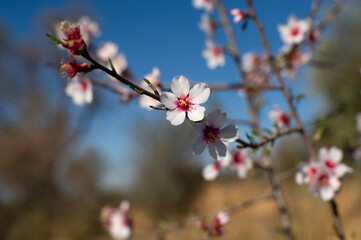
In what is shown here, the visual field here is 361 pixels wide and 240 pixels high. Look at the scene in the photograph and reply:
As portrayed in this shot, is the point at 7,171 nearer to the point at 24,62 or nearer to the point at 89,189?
the point at 89,189

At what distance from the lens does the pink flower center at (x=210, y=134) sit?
2.09 feet

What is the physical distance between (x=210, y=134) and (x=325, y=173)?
655mm

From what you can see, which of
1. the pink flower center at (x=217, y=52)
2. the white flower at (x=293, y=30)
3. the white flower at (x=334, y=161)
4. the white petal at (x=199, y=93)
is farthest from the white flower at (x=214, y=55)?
the white petal at (x=199, y=93)

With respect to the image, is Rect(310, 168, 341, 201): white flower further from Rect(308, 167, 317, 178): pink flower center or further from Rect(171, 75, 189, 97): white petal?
Rect(171, 75, 189, 97): white petal

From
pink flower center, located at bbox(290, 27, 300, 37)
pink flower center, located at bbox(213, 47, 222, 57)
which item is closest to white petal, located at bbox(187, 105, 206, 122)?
pink flower center, located at bbox(290, 27, 300, 37)

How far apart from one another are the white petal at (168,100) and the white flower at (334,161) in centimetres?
77

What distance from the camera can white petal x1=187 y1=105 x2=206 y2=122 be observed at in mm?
579

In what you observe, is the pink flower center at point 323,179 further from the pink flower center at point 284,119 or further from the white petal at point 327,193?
the pink flower center at point 284,119

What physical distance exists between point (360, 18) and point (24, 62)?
11858 mm

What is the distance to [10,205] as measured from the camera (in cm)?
786

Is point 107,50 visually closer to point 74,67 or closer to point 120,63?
point 120,63

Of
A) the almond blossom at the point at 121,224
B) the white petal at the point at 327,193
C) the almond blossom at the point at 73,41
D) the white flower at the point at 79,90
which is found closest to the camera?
the almond blossom at the point at 73,41

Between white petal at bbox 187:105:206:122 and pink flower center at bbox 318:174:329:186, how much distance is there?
698 millimetres

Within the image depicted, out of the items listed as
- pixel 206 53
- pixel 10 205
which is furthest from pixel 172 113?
pixel 10 205
